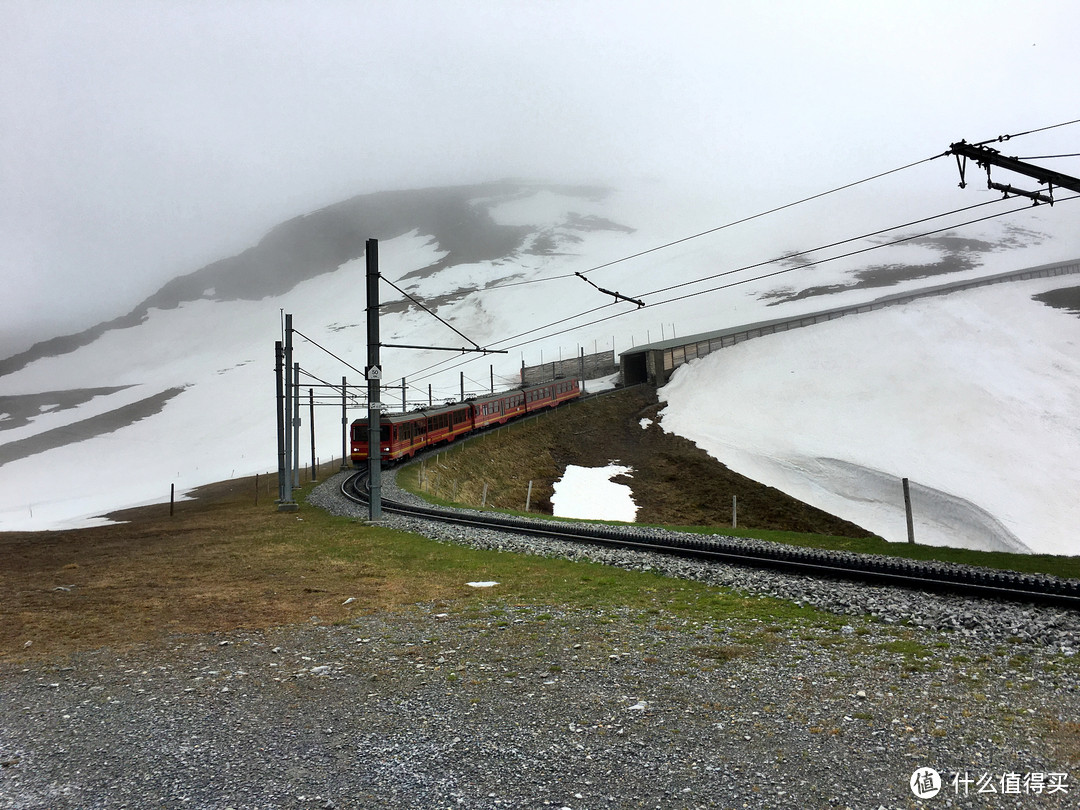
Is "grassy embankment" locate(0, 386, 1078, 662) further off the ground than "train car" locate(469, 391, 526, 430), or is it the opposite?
"train car" locate(469, 391, 526, 430)

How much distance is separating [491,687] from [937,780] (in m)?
4.86

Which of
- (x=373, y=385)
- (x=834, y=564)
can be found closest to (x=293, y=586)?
(x=373, y=385)

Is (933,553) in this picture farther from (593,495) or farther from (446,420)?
(446,420)

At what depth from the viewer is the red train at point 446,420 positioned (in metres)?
43.6

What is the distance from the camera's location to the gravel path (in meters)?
5.63

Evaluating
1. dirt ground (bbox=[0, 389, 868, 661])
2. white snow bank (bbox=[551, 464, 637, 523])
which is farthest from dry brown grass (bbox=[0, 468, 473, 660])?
white snow bank (bbox=[551, 464, 637, 523])

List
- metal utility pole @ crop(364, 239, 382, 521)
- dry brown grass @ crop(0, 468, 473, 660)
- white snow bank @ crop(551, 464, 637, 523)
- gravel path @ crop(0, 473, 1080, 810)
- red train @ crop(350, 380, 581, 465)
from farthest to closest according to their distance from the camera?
red train @ crop(350, 380, 581, 465) → white snow bank @ crop(551, 464, 637, 523) → metal utility pole @ crop(364, 239, 382, 521) → dry brown grass @ crop(0, 468, 473, 660) → gravel path @ crop(0, 473, 1080, 810)

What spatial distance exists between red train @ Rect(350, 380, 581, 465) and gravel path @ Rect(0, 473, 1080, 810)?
24172 mm

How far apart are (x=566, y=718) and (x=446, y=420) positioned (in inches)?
1779

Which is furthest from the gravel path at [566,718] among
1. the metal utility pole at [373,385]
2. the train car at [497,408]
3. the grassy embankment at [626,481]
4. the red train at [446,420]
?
the train car at [497,408]

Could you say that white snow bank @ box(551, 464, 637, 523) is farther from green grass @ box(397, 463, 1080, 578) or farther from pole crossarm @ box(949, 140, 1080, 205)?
pole crossarm @ box(949, 140, 1080, 205)

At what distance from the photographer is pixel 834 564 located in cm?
1478

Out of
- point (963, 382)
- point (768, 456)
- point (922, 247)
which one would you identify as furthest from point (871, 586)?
point (922, 247)

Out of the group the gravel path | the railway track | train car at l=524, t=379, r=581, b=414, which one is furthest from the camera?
train car at l=524, t=379, r=581, b=414
